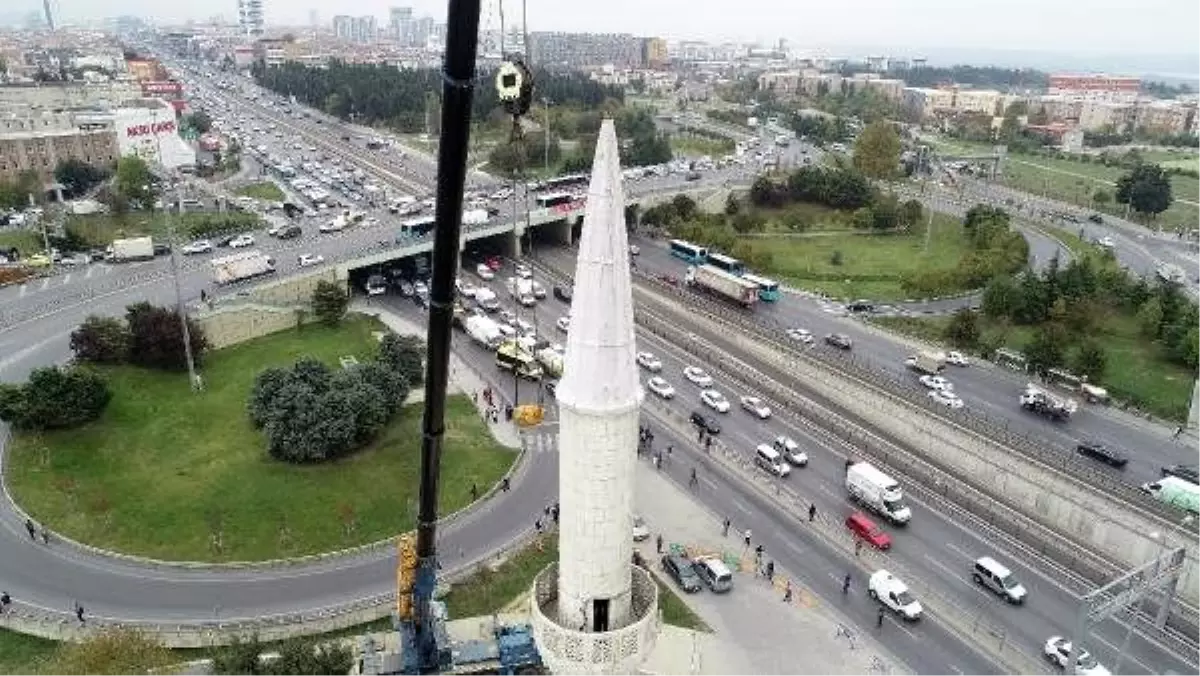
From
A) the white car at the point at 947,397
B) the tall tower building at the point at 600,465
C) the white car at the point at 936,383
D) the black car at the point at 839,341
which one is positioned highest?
the tall tower building at the point at 600,465

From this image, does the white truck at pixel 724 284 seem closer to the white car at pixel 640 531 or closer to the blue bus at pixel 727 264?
the blue bus at pixel 727 264

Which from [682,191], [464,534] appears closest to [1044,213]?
[682,191]

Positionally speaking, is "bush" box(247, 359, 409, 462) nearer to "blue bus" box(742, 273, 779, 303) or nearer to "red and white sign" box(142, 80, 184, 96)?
"blue bus" box(742, 273, 779, 303)

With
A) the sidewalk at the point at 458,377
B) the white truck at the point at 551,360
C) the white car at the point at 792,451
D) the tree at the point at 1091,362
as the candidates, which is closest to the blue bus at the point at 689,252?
the white truck at the point at 551,360

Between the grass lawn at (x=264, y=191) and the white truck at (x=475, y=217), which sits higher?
the white truck at (x=475, y=217)

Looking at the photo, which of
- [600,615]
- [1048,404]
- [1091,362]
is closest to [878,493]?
[1048,404]

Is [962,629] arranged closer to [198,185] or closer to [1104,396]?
[1104,396]
